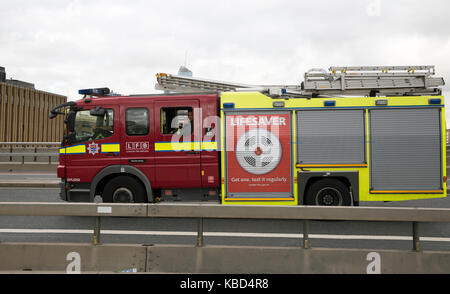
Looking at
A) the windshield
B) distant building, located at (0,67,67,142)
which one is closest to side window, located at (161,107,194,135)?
the windshield

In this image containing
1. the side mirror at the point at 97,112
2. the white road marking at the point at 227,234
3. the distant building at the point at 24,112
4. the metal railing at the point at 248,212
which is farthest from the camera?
the distant building at the point at 24,112

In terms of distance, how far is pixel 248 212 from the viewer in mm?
4906

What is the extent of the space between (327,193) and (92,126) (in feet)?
17.9

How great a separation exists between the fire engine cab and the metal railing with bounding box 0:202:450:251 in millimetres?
3483

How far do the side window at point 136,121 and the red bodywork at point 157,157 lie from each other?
0.09 m

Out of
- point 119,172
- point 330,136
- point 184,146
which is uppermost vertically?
point 330,136

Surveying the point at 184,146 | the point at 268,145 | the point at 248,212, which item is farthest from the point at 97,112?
the point at 248,212

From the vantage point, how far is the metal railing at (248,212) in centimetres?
475

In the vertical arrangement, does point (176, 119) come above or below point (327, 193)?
above

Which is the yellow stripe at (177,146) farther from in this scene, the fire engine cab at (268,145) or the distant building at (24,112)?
the distant building at (24,112)

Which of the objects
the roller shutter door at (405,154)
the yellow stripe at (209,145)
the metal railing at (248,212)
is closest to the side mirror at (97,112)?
the yellow stripe at (209,145)

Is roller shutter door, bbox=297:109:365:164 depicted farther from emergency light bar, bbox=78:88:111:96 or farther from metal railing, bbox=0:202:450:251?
emergency light bar, bbox=78:88:111:96

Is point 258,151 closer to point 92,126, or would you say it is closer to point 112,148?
point 112,148

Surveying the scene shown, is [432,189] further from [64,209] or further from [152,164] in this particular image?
[64,209]
